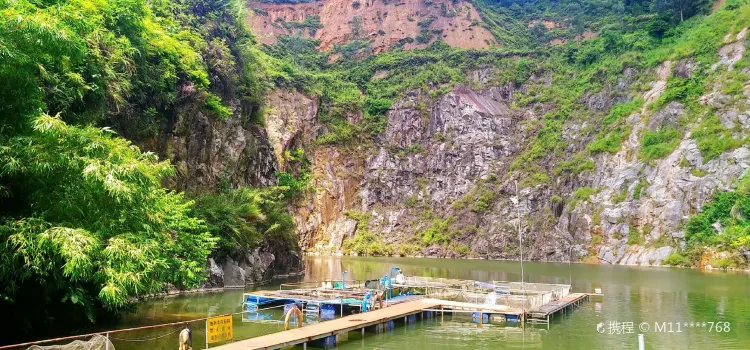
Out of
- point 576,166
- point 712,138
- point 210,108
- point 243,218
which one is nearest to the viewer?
point 243,218

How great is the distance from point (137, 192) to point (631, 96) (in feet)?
225

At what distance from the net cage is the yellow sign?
10.3 feet

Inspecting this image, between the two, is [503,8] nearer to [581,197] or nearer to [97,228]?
[581,197]

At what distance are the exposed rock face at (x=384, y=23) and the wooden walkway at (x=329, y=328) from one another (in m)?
87.4

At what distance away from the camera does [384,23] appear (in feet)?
375

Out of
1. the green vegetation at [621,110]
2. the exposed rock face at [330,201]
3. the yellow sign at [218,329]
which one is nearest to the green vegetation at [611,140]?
the green vegetation at [621,110]

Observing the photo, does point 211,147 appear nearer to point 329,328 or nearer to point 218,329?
point 329,328

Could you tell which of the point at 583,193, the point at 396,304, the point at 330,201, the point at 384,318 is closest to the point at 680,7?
the point at 583,193

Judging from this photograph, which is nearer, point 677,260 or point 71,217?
point 71,217

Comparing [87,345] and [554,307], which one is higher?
[87,345]

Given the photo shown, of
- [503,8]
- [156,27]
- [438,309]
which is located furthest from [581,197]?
[503,8]

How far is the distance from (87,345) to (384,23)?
10703 cm

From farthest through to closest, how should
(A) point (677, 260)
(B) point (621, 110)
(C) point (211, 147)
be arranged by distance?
(B) point (621, 110) → (A) point (677, 260) → (C) point (211, 147)

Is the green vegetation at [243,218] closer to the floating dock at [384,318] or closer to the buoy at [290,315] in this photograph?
the floating dock at [384,318]
